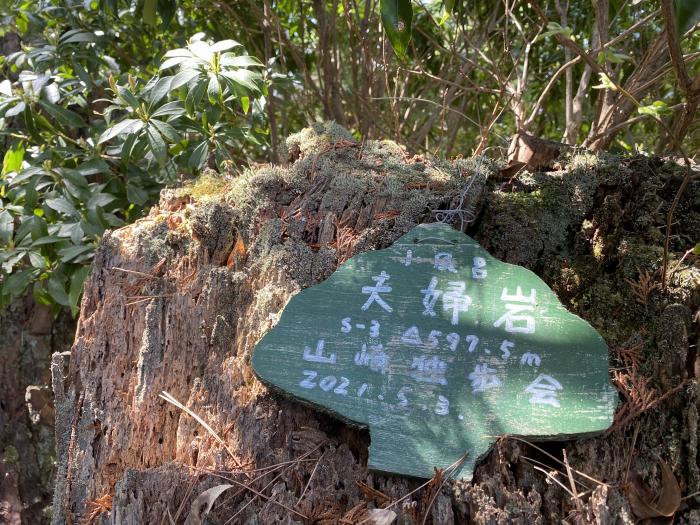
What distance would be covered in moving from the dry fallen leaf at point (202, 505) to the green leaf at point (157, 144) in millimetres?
1386

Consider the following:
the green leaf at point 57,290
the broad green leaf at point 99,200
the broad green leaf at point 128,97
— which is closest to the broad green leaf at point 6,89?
the broad green leaf at point 99,200

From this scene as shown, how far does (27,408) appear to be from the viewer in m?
3.50

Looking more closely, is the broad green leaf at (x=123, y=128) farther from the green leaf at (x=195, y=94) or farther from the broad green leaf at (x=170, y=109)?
the green leaf at (x=195, y=94)

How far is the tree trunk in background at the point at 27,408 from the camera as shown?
3.38m

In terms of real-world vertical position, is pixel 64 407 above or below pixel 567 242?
below

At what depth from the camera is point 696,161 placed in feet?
8.18

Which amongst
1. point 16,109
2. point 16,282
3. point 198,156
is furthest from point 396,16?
point 16,282

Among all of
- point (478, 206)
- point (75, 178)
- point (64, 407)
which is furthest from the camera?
point (75, 178)

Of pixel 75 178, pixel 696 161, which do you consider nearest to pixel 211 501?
pixel 75 178

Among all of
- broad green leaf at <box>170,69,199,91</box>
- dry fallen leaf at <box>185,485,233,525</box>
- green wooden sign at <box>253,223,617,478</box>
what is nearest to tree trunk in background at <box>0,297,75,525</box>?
Answer: broad green leaf at <box>170,69,199,91</box>

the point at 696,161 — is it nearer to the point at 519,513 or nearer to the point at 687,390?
the point at 687,390

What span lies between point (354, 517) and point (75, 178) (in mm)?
2017

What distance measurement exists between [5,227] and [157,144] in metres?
0.85

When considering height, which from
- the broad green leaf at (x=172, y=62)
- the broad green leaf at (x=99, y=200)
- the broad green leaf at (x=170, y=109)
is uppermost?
the broad green leaf at (x=172, y=62)
